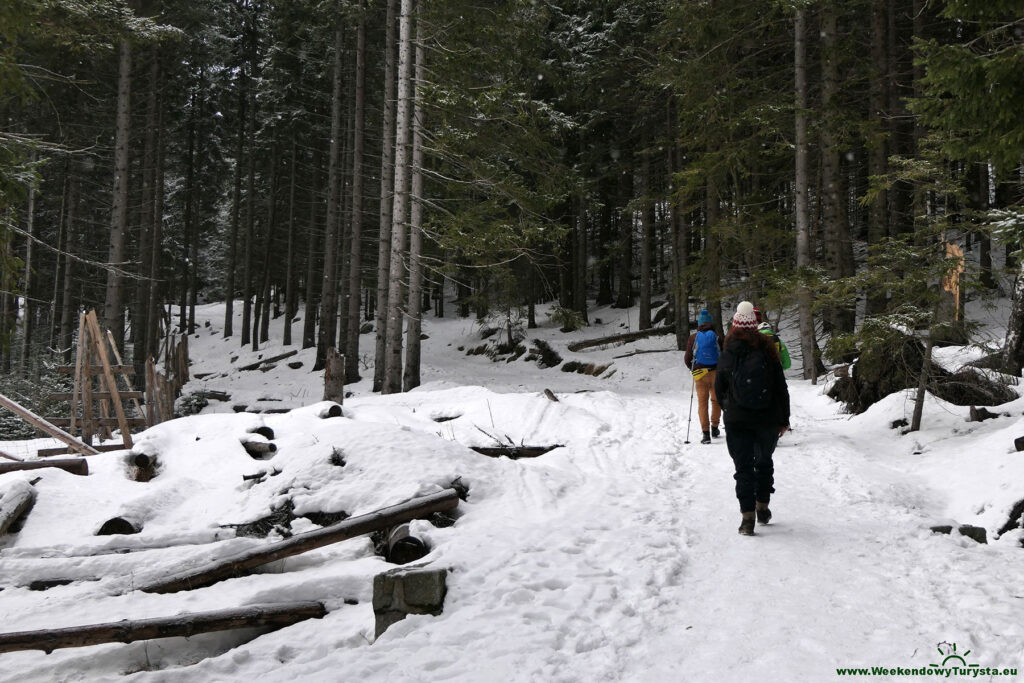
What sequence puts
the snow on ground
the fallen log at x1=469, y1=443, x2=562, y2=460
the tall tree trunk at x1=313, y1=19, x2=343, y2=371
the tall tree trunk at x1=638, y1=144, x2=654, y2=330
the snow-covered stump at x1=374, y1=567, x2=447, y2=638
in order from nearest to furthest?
the snow on ground, the snow-covered stump at x1=374, y1=567, x2=447, y2=638, the fallen log at x1=469, y1=443, x2=562, y2=460, the tall tree trunk at x1=638, y1=144, x2=654, y2=330, the tall tree trunk at x1=313, y1=19, x2=343, y2=371

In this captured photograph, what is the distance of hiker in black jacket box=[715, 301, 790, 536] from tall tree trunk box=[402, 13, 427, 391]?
10001 millimetres

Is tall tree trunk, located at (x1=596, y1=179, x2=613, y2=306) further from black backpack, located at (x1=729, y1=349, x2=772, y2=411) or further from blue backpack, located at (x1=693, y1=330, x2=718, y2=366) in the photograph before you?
black backpack, located at (x1=729, y1=349, x2=772, y2=411)

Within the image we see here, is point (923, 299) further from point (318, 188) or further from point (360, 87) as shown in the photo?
point (318, 188)

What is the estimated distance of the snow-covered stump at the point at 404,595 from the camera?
153 inches

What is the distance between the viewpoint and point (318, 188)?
1193 inches

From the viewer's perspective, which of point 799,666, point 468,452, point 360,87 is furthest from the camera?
point 360,87

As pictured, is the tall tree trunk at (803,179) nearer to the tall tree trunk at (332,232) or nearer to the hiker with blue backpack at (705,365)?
the hiker with blue backpack at (705,365)

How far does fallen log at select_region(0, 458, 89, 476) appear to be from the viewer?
6867 mm

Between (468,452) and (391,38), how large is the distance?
14.8 m

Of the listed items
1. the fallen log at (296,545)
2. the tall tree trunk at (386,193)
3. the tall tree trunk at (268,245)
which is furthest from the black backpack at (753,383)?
the tall tree trunk at (268,245)

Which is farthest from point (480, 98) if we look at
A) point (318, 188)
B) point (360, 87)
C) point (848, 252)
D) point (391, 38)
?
point (318, 188)

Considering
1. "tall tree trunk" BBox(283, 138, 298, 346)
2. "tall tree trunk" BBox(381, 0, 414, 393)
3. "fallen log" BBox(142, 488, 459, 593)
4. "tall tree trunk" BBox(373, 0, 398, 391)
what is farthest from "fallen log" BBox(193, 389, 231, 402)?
"fallen log" BBox(142, 488, 459, 593)

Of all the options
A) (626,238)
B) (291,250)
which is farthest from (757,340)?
(291,250)

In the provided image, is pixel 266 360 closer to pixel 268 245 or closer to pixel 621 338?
pixel 268 245
